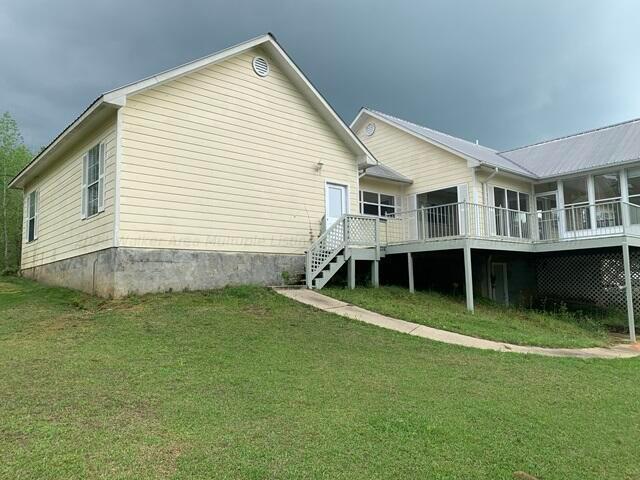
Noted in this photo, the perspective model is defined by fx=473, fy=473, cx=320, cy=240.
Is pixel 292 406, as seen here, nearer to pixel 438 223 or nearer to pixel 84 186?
pixel 84 186

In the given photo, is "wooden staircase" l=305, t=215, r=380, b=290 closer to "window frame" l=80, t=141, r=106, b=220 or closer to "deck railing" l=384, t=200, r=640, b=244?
"deck railing" l=384, t=200, r=640, b=244

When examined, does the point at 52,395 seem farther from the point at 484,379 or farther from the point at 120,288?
the point at 120,288

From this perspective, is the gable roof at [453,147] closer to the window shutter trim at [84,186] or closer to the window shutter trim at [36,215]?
the window shutter trim at [84,186]

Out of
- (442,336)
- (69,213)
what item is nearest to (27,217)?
(69,213)

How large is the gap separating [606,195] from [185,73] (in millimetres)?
14283

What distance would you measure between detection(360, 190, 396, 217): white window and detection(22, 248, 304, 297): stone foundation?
4485 mm

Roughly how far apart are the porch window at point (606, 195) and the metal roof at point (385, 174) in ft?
20.9

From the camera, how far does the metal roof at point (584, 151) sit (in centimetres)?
1608

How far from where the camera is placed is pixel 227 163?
12.1 m

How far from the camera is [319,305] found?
1039cm

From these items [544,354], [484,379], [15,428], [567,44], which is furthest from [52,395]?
[567,44]

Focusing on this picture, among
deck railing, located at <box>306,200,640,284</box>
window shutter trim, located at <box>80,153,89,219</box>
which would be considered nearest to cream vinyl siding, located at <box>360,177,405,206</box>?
deck railing, located at <box>306,200,640,284</box>

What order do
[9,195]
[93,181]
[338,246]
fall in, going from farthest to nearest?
[9,195] < [338,246] < [93,181]

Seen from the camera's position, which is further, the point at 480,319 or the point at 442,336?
the point at 480,319
